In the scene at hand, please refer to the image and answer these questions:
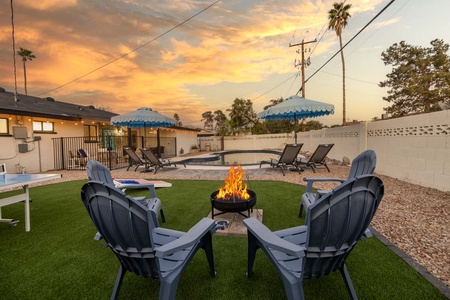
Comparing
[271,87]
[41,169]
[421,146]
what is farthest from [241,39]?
[271,87]

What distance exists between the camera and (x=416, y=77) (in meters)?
19.1

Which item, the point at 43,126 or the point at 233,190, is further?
the point at 43,126

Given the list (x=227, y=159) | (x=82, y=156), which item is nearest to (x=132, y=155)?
(x=82, y=156)

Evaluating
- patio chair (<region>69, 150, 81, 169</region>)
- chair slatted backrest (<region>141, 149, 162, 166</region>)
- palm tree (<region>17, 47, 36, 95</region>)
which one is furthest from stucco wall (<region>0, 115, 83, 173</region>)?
palm tree (<region>17, 47, 36, 95</region>)

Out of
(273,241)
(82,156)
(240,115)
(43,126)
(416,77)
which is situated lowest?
(273,241)

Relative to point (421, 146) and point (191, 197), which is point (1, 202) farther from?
point (421, 146)

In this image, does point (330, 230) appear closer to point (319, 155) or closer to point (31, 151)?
point (319, 155)

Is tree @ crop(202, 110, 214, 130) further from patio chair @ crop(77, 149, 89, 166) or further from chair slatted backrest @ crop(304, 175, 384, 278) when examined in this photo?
chair slatted backrest @ crop(304, 175, 384, 278)

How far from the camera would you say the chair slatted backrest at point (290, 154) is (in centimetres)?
808

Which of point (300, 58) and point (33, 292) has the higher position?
point (300, 58)

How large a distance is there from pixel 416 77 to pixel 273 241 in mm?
25042

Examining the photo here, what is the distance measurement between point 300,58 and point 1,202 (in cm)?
2405

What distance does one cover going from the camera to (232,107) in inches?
1088

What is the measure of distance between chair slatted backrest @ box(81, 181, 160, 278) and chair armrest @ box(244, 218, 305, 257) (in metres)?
0.86
